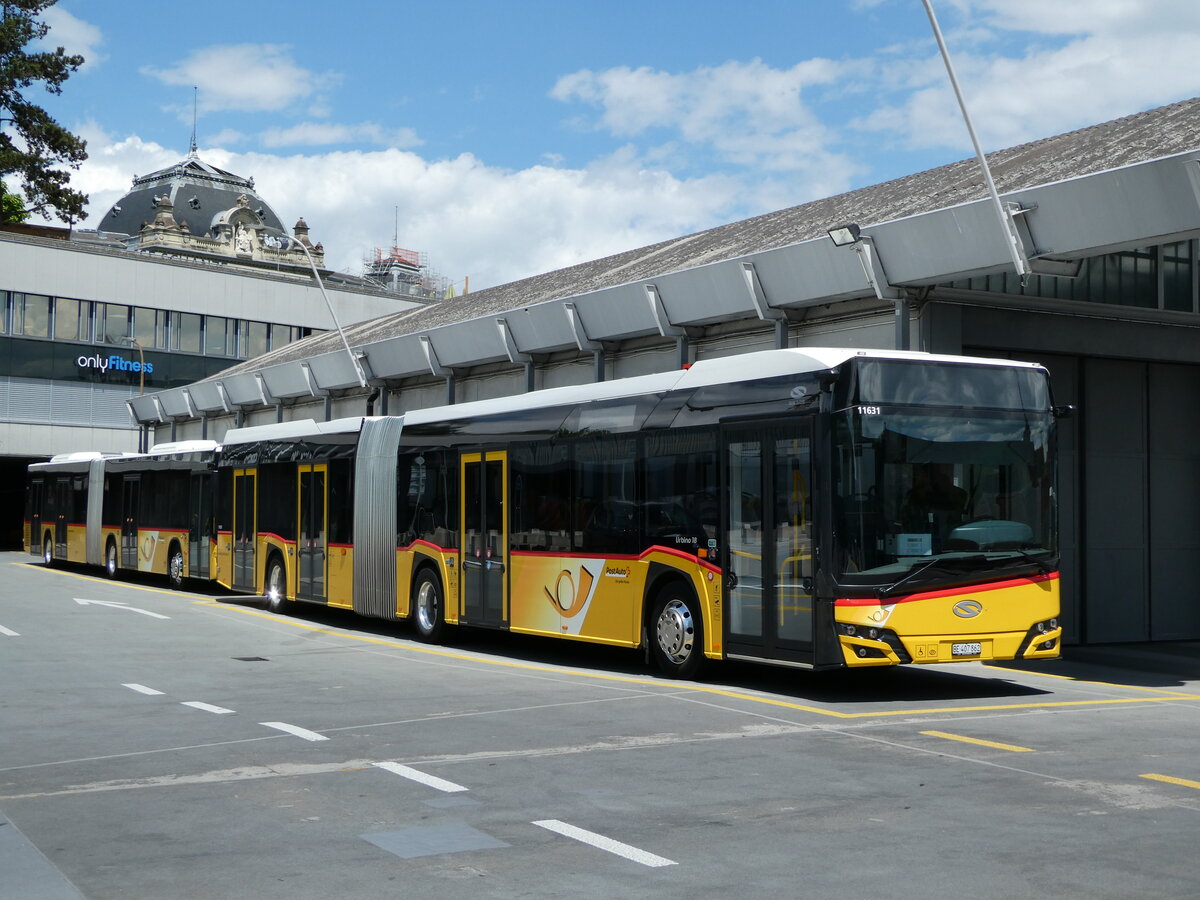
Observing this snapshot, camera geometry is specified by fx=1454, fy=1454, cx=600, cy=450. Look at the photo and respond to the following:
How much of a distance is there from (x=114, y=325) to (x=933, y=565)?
55590 millimetres

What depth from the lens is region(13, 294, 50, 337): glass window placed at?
59.7 metres

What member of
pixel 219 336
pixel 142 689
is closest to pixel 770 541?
pixel 142 689

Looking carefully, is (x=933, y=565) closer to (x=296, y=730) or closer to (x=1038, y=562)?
(x=1038, y=562)

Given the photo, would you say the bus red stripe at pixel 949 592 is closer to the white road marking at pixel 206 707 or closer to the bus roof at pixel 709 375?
the bus roof at pixel 709 375

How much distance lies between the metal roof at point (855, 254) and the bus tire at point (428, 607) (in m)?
5.70

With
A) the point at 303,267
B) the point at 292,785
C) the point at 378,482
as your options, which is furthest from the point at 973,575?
the point at 303,267

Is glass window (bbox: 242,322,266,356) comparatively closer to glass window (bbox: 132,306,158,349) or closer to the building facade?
the building facade

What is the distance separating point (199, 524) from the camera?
101 feet

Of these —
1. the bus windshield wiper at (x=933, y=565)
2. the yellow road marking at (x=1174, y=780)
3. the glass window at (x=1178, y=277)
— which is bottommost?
the yellow road marking at (x=1174, y=780)

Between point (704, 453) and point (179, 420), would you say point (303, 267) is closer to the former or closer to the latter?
point (179, 420)

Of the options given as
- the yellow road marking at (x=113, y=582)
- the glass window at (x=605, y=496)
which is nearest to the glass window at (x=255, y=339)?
the yellow road marking at (x=113, y=582)

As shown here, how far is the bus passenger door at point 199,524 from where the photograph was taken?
98.7 ft

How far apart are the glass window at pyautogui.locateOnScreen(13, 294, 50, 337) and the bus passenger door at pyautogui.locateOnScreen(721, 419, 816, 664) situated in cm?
5200

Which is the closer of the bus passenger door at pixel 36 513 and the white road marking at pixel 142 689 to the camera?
the white road marking at pixel 142 689
